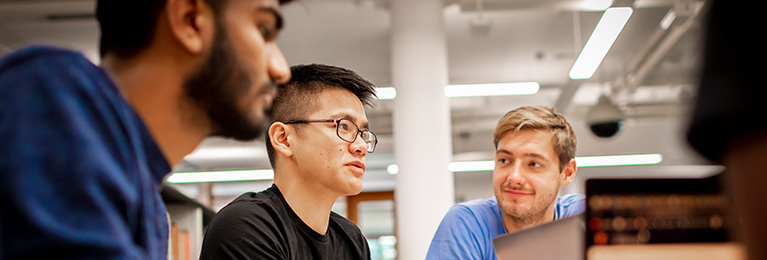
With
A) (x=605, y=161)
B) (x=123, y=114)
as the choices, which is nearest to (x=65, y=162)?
(x=123, y=114)

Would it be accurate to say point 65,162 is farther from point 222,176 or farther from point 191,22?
point 222,176

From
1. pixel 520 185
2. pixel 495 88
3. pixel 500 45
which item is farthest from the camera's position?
pixel 500 45

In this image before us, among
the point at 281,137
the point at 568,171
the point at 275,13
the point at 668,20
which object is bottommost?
the point at 568,171

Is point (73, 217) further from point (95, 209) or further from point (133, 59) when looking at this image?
point (133, 59)

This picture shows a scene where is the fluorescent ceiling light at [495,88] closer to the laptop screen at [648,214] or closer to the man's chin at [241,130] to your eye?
the man's chin at [241,130]

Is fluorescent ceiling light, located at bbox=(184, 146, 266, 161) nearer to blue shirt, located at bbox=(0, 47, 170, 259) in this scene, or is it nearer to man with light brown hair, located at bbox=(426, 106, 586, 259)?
man with light brown hair, located at bbox=(426, 106, 586, 259)

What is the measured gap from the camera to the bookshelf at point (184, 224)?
10.9 ft

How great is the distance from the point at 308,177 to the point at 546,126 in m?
0.85

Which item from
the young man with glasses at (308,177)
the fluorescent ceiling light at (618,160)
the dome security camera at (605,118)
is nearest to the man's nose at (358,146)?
the young man with glasses at (308,177)

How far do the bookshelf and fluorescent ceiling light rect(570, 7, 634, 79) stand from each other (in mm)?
2815

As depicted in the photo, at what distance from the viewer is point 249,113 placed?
2.78 feet

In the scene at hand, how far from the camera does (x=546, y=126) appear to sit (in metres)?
2.12

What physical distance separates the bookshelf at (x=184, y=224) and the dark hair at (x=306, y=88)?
1568 millimetres

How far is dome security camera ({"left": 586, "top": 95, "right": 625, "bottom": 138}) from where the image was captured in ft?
17.6
